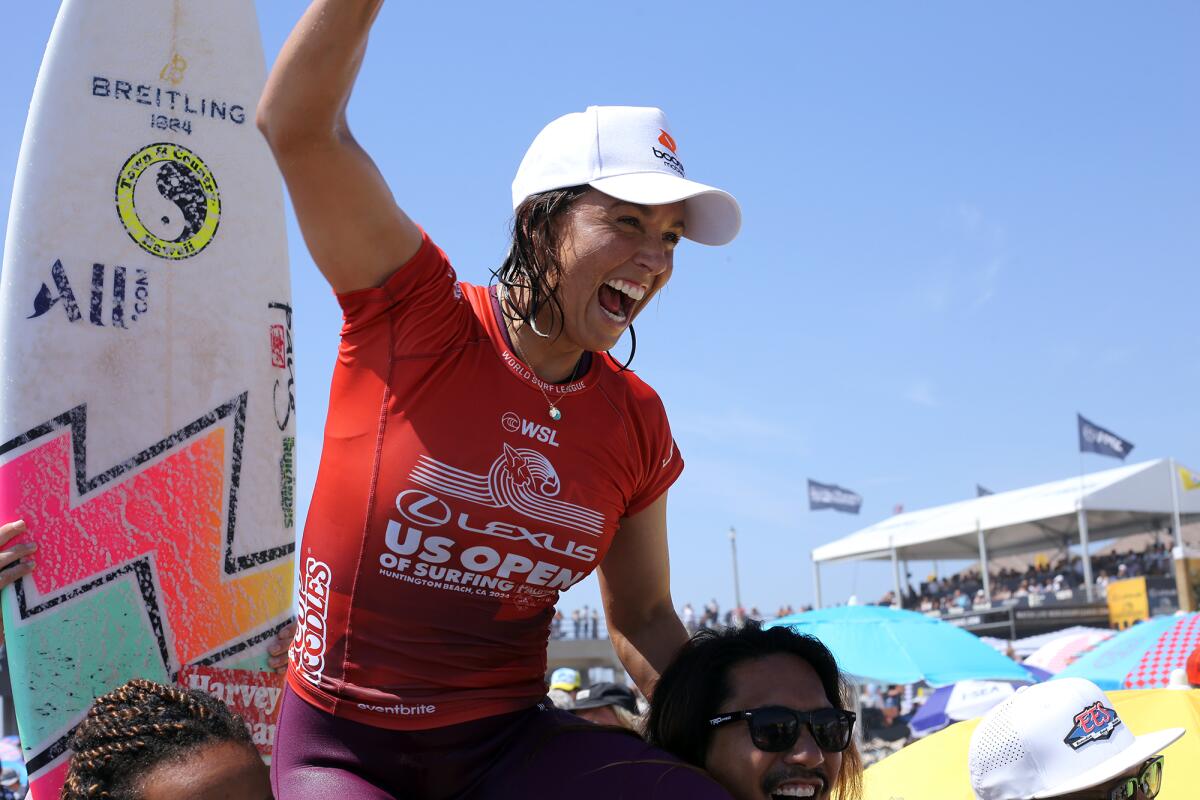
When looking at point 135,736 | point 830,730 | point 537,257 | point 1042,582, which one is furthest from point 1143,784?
point 1042,582

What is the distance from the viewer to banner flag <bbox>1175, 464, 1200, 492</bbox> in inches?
1175

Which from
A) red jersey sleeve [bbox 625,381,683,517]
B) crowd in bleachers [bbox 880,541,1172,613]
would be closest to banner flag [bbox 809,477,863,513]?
crowd in bleachers [bbox 880,541,1172,613]

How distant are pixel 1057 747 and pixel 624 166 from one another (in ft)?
5.64

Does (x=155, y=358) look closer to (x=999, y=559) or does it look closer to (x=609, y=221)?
(x=609, y=221)

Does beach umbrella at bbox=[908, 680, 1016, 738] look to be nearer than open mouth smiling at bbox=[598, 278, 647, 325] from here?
No

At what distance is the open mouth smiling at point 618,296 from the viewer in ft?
7.06

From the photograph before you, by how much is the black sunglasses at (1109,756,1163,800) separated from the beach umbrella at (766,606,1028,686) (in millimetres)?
8590

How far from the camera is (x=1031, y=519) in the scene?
97.6 feet

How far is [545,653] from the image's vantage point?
7.57 ft

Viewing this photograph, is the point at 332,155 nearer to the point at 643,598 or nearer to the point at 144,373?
the point at 643,598

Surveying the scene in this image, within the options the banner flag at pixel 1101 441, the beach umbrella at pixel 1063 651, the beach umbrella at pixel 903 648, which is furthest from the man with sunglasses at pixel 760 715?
the banner flag at pixel 1101 441

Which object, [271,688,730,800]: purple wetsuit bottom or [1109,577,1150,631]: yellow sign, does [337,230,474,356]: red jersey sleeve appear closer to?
[271,688,730,800]: purple wetsuit bottom

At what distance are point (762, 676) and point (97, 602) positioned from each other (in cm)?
200

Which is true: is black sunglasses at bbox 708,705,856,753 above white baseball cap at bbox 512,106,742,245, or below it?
below
